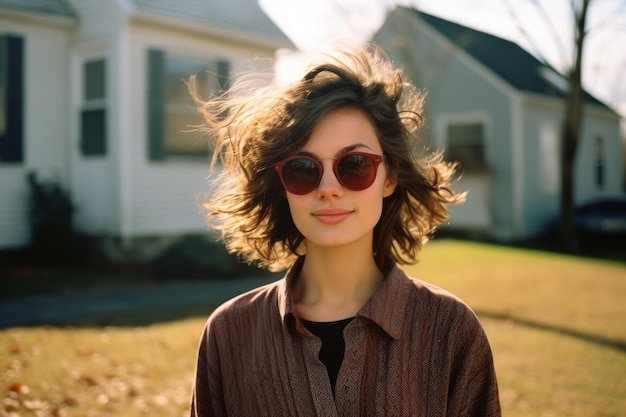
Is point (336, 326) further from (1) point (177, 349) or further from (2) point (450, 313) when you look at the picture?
(1) point (177, 349)

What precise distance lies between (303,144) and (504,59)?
22.9 metres

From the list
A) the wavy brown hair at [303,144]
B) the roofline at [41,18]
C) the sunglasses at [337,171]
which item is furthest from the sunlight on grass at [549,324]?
the roofline at [41,18]

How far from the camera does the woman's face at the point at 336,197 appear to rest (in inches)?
78.2

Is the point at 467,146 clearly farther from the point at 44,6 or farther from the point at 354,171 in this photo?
the point at 354,171

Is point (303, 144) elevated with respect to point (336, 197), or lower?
elevated

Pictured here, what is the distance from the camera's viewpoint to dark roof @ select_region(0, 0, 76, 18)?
10430 millimetres

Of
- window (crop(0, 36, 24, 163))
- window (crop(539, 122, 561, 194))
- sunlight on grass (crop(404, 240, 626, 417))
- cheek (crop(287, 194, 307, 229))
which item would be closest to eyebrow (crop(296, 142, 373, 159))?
cheek (crop(287, 194, 307, 229))

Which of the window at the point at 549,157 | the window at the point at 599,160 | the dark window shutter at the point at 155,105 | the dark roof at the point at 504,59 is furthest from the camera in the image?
the window at the point at 599,160

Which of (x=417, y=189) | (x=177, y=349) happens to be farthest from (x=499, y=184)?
(x=417, y=189)

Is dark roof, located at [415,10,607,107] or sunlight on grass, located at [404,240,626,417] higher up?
dark roof, located at [415,10,607,107]

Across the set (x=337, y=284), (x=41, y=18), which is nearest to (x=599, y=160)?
(x=41, y=18)

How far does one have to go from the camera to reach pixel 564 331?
23.7ft

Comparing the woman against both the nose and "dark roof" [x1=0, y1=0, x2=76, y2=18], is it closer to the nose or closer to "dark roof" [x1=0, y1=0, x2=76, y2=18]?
the nose

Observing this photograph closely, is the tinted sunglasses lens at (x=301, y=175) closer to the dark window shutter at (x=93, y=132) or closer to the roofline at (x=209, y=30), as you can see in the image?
the roofline at (x=209, y=30)
